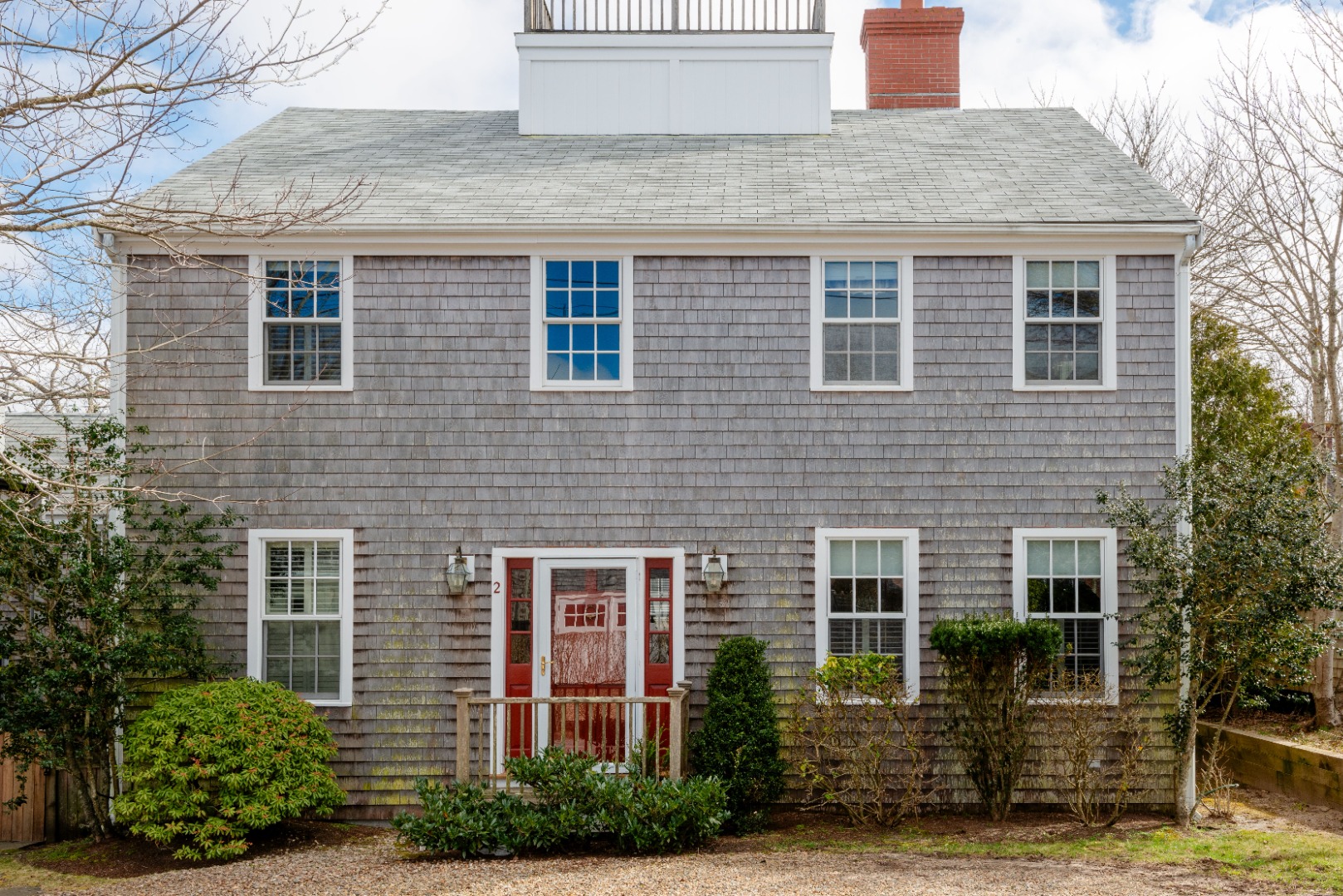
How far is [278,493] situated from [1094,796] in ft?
25.2

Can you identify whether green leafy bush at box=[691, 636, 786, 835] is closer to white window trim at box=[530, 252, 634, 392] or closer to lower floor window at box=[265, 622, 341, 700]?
white window trim at box=[530, 252, 634, 392]

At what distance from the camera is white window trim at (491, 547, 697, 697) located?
9.41m

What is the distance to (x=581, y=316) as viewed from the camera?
31.6 feet

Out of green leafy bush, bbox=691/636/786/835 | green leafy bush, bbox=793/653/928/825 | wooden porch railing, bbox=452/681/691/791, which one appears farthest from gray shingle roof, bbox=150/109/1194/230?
wooden porch railing, bbox=452/681/691/791

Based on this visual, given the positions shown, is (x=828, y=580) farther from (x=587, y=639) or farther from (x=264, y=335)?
(x=264, y=335)

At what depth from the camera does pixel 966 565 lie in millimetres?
9445

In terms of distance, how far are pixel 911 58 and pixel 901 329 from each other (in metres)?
5.71

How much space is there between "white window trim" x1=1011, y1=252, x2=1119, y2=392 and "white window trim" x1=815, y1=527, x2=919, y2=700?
67.9 inches

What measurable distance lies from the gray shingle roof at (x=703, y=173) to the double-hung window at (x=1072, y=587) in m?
2.86

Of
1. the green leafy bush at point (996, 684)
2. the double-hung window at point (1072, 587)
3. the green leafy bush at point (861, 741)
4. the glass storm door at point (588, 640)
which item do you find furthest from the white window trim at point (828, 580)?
the glass storm door at point (588, 640)

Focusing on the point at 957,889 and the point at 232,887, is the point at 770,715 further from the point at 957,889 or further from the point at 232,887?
the point at 232,887

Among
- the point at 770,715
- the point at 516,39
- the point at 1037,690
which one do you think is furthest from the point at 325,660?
the point at 516,39

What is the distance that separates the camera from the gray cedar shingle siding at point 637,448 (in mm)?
9430

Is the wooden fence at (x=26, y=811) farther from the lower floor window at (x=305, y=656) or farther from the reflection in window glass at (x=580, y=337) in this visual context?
the reflection in window glass at (x=580, y=337)
